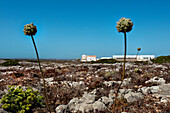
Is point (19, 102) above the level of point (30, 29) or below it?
below

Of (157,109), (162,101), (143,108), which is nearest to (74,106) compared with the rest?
(143,108)

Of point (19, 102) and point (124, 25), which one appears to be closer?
point (124, 25)

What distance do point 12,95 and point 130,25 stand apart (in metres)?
3.42

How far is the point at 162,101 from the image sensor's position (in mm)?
4113

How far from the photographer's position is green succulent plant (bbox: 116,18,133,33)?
1.89 metres

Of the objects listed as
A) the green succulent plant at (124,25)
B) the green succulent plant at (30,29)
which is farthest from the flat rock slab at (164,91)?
the green succulent plant at (30,29)

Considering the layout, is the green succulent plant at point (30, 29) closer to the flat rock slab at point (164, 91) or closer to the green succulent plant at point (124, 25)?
the green succulent plant at point (124, 25)

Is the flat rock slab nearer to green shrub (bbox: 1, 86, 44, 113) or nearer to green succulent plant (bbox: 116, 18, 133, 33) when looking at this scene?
green succulent plant (bbox: 116, 18, 133, 33)

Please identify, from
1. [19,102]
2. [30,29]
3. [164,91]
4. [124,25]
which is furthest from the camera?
[164,91]

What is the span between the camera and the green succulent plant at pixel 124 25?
1.89 metres

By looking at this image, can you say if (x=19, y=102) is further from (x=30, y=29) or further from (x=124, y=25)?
(x=124, y=25)

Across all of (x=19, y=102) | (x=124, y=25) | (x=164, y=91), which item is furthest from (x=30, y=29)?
(x=164, y=91)

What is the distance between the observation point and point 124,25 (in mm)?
1894

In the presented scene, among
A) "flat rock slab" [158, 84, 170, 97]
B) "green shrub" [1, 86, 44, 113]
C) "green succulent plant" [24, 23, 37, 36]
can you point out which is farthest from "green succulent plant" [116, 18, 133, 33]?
"flat rock slab" [158, 84, 170, 97]
